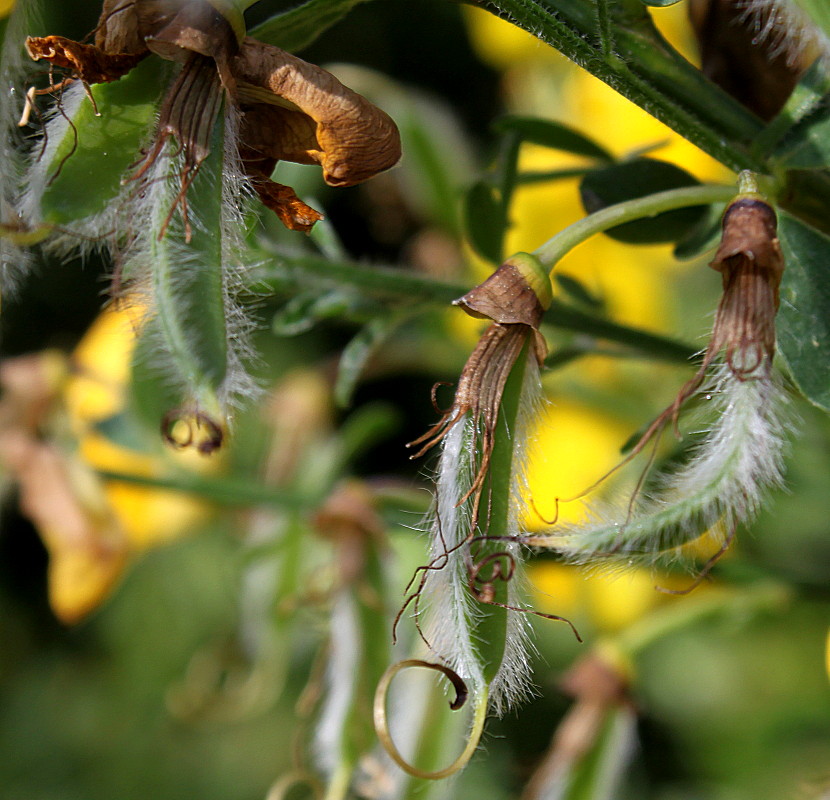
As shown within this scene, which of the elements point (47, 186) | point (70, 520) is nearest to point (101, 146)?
point (47, 186)

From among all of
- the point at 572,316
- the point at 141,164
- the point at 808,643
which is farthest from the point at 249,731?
the point at 141,164

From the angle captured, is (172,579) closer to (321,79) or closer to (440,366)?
(440,366)

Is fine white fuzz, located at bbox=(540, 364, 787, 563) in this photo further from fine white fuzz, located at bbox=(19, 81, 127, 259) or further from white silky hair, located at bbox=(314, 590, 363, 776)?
white silky hair, located at bbox=(314, 590, 363, 776)

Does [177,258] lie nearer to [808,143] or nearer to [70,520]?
[808,143]

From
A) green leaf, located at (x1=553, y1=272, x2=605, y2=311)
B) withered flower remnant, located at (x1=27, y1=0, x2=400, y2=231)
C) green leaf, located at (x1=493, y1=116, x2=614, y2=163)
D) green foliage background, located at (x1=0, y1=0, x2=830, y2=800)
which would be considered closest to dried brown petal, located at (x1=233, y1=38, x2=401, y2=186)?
withered flower remnant, located at (x1=27, y1=0, x2=400, y2=231)

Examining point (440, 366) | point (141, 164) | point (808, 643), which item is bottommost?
point (808, 643)

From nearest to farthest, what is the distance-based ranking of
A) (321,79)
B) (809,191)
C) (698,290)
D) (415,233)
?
(321,79), (809,191), (698,290), (415,233)

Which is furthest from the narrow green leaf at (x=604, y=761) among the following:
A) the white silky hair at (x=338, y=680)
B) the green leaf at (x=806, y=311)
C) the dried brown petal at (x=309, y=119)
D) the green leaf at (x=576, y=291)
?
the dried brown petal at (x=309, y=119)
